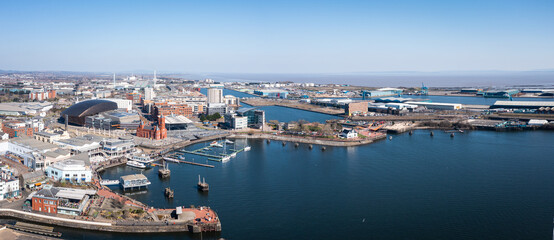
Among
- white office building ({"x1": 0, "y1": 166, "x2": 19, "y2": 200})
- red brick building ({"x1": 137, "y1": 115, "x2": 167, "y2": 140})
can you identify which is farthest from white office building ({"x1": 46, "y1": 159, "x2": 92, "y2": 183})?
red brick building ({"x1": 137, "y1": 115, "x2": 167, "y2": 140})

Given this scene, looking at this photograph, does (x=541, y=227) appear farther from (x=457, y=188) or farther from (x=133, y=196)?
(x=133, y=196)

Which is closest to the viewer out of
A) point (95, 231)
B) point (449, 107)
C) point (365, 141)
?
point (95, 231)

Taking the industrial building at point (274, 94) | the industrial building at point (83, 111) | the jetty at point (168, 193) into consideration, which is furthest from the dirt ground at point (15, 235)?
the industrial building at point (274, 94)

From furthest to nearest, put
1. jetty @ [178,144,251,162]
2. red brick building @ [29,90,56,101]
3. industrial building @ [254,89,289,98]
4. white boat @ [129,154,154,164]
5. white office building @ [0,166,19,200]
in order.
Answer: industrial building @ [254,89,289,98], red brick building @ [29,90,56,101], jetty @ [178,144,251,162], white boat @ [129,154,154,164], white office building @ [0,166,19,200]

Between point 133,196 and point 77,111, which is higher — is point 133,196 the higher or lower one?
the lower one

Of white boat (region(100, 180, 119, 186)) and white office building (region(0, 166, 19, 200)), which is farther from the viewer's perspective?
white boat (region(100, 180, 119, 186))

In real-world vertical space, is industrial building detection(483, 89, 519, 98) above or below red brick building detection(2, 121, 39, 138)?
above

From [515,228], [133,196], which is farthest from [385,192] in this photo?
[133,196]

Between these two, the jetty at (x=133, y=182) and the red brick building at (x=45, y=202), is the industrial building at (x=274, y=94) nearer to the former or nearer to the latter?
the jetty at (x=133, y=182)

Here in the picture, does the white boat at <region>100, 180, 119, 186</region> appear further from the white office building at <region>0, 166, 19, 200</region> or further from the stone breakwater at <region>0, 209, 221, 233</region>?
the stone breakwater at <region>0, 209, 221, 233</region>
